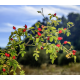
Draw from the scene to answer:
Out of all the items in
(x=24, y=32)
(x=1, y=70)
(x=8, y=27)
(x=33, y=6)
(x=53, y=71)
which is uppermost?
(x=33, y=6)

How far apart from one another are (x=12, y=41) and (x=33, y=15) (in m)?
0.80

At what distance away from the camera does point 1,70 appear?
1836 millimetres

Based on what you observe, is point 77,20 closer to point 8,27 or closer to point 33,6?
point 33,6

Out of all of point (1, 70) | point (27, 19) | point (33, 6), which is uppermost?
point (33, 6)
